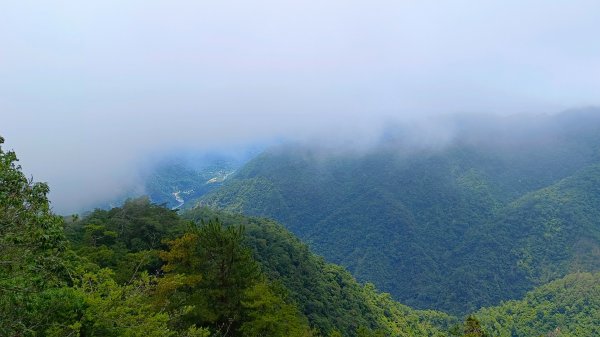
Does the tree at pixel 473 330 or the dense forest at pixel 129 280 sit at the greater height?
the dense forest at pixel 129 280

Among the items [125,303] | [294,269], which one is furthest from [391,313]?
[125,303]

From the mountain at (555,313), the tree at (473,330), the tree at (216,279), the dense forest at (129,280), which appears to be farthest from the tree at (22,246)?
the mountain at (555,313)

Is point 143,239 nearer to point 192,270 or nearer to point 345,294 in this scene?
point 192,270

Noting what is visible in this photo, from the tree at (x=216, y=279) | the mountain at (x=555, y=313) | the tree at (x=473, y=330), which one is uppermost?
the tree at (x=216, y=279)

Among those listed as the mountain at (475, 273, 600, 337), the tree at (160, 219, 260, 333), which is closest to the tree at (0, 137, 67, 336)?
the tree at (160, 219, 260, 333)

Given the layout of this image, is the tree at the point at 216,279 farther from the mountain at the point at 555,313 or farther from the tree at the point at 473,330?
the mountain at the point at 555,313

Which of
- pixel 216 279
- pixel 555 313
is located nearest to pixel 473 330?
pixel 216 279

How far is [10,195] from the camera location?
34.1 feet

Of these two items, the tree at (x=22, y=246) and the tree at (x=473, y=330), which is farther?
the tree at (x=473, y=330)

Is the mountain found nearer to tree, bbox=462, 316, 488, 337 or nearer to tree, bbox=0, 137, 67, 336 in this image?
tree, bbox=462, 316, 488, 337

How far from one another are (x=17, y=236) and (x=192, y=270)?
1536 cm

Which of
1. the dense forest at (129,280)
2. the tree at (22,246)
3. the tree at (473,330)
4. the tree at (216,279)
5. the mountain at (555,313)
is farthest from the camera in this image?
the mountain at (555,313)

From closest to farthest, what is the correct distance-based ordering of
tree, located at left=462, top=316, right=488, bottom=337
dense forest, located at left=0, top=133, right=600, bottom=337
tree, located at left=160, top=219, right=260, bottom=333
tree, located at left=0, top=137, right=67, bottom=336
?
tree, located at left=0, top=137, right=67, bottom=336 < dense forest, located at left=0, top=133, right=600, bottom=337 < tree, located at left=160, top=219, right=260, bottom=333 < tree, located at left=462, top=316, right=488, bottom=337

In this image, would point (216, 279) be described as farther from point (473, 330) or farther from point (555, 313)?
point (555, 313)
